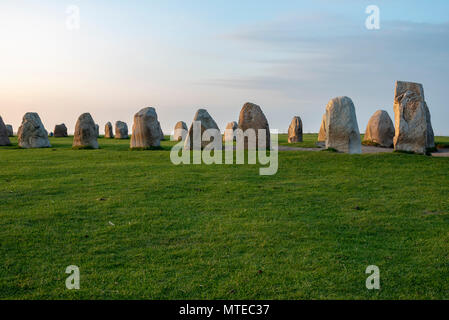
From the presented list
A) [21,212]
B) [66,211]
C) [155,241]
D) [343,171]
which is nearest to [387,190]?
[343,171]

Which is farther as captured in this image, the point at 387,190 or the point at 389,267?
the point at 387,190

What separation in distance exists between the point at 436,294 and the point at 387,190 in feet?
21.8

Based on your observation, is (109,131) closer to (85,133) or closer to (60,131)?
(60,131)

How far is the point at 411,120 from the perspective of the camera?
730 inches

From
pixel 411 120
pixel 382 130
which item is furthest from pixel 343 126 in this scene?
pixel 382 130

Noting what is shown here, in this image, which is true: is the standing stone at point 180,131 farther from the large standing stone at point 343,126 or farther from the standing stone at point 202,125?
the large standing stone at point 343,126

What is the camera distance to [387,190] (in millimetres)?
11930

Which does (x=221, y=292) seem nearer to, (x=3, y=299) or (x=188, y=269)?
(x=188, y=269)

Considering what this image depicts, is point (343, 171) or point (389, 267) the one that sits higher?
point (343, 171)

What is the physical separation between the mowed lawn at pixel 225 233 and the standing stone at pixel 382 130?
37.3 ft

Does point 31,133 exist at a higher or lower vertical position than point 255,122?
lower

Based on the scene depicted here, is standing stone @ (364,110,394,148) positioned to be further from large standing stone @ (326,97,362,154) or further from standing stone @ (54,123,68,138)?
standing stone @ (54,123,68,138)

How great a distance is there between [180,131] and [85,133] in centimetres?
1394

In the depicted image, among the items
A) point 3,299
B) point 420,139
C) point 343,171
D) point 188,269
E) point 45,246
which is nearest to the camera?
point 3,299
